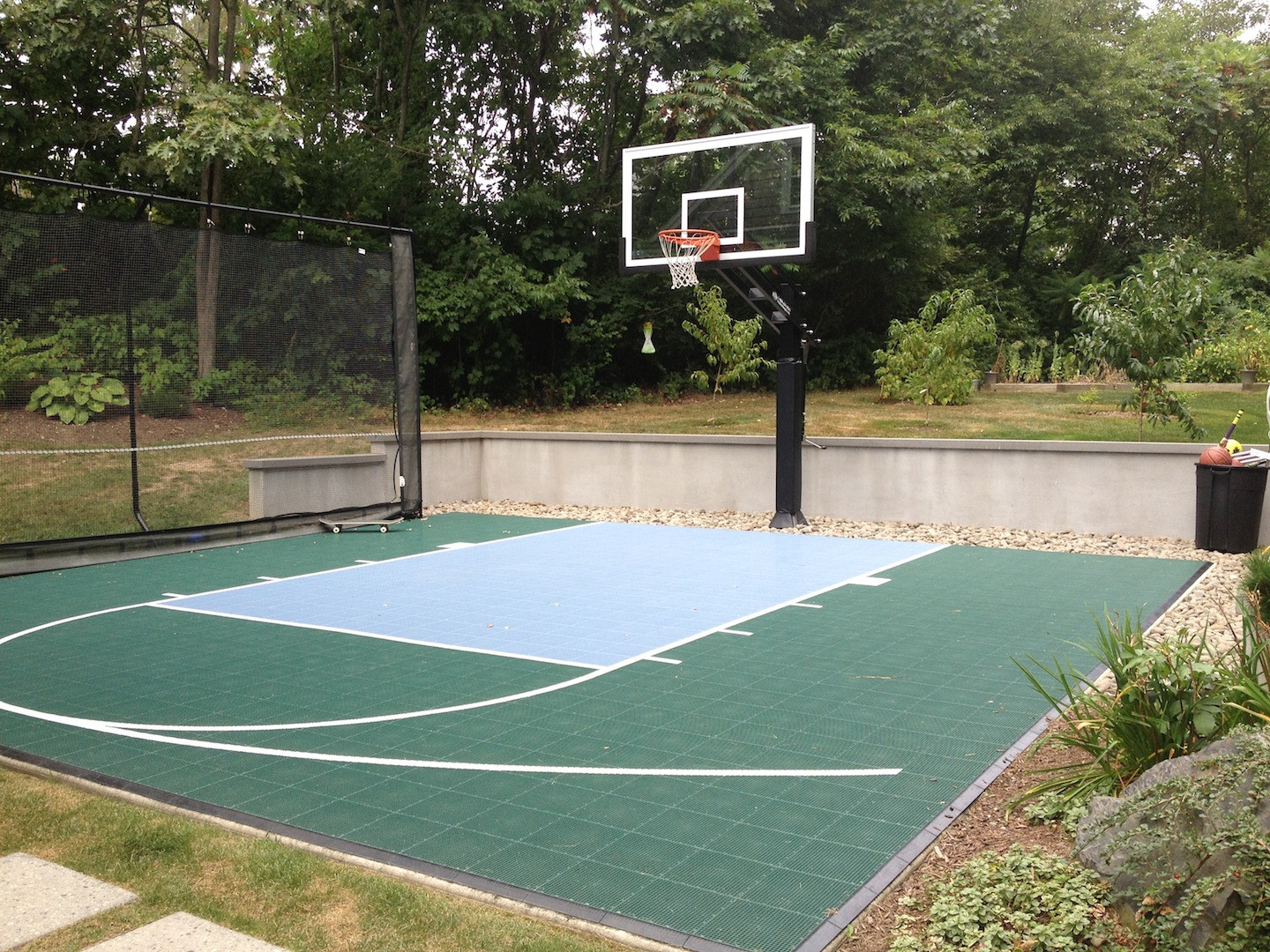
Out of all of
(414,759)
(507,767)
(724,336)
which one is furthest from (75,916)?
(724,336)

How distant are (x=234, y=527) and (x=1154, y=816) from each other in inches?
350

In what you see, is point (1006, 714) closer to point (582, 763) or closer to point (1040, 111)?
point (582, 763)

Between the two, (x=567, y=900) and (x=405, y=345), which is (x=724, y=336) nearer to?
(x=405, y=345)

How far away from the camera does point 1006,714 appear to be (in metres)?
4.70

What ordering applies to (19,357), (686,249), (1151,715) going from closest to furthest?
(1151,715), (19,357), (686,249)

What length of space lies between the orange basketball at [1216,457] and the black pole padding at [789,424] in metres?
3.51

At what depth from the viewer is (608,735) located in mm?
4473

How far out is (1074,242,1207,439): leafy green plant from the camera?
9992mm

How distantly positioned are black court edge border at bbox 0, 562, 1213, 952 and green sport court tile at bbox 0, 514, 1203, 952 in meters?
0.02

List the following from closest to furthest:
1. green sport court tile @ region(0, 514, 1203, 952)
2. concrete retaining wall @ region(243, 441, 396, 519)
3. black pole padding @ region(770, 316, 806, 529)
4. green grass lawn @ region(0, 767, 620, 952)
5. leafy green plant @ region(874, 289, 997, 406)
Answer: green grass lawn @ region(0, 767, 620, 952) → green sport court tile @ region(0, 514, 1203, 952) → black pole padding @ region(770, 316, 806, 529) → concrete retaining wall @ region(243, 441, 396, 519) → leafy green plant @ region(874, 289, 997, 406)

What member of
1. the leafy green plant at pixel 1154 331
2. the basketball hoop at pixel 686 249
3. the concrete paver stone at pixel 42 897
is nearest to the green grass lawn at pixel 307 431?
the leafy green plant at pixel 1154 331

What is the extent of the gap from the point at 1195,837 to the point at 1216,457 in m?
7.20


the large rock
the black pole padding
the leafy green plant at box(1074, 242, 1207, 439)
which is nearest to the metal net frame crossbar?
the black pole padding

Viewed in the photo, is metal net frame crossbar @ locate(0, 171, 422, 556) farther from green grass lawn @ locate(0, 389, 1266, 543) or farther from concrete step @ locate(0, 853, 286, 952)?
concrete step @ locate(0, 853, 286, 952)
